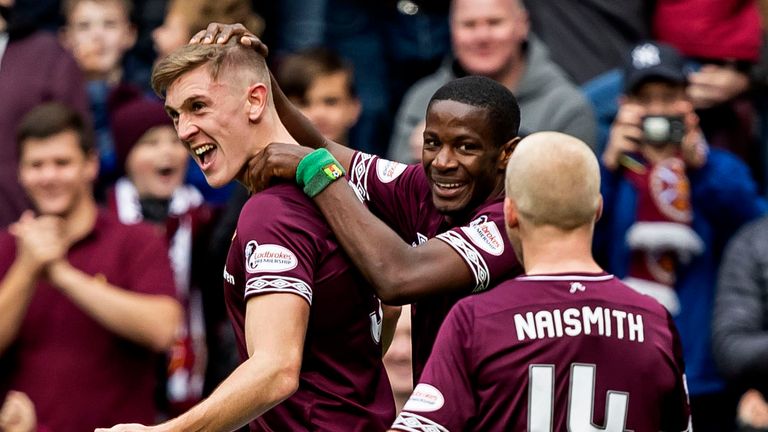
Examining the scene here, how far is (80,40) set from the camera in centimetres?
1084

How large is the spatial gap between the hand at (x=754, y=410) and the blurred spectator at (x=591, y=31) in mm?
2567

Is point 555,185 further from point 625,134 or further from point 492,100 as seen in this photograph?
point 625,134

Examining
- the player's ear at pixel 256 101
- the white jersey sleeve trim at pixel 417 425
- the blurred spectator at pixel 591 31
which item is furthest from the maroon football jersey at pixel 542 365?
the blurred spectator at pixel 591 31

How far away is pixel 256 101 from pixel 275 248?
635 millimetres

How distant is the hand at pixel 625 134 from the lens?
28.7ft

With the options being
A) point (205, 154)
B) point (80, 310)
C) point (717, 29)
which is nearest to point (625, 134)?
point (717, 29)

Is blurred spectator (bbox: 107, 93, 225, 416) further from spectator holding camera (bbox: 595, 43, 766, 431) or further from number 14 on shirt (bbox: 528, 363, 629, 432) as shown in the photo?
number 14 on shirt (bbox: 528, 363, 629, 432)

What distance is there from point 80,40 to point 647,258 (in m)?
3.91

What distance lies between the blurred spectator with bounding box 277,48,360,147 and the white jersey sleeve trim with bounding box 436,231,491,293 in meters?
3.62

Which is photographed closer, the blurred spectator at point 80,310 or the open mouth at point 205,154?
the open mouth at point 205,154

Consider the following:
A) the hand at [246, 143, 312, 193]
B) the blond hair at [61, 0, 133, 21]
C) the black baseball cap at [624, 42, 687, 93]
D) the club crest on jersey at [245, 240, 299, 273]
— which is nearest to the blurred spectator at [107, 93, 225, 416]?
the blond hair at [61, 0, 133, 21]

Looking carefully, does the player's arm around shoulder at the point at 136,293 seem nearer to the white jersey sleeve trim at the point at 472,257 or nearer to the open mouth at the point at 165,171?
the open mouth at the point at 165,171

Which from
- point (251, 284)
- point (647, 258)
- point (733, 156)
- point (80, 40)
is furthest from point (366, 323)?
point (80, 40)

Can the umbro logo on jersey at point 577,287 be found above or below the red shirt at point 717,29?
above
